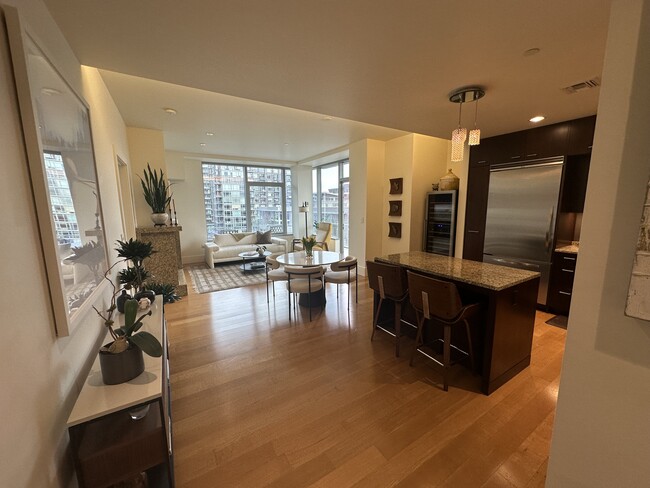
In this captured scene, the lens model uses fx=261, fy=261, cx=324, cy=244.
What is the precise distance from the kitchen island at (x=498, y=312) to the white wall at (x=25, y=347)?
2.39m

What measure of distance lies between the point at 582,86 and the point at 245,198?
23.4 ft

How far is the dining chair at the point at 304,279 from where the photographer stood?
3270mm

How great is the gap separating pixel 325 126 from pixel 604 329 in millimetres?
4136

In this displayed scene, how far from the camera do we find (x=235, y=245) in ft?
22.9

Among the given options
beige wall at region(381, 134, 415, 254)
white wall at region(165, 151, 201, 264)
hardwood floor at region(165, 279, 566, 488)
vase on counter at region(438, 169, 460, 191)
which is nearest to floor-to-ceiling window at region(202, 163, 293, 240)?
white wall at region(165, 151, 201, 264)

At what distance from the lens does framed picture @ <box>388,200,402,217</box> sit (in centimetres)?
500

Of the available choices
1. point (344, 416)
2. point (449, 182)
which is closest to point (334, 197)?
point (449, 182)

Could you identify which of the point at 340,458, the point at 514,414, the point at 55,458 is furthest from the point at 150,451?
the point at 514,414

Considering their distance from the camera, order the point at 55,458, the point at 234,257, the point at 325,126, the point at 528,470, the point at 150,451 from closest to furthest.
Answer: the point at 55,458 → the point at 150,451 → the point at 528,470 → the point at 325,126 → the point at 234,257

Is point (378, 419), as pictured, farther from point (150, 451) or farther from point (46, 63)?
point (46, 63)

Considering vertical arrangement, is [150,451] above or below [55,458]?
below

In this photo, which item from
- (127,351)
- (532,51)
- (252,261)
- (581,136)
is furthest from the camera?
(252,261)

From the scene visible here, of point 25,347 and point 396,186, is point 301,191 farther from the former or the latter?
Result: point 25,347

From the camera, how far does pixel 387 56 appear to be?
1788 millimetres
